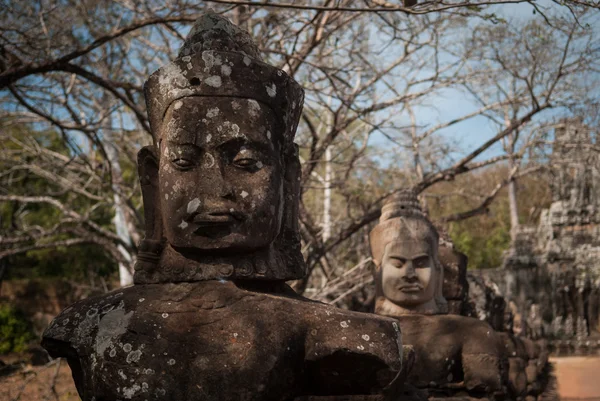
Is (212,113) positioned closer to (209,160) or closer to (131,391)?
(209,160)

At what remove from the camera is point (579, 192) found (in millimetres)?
19844

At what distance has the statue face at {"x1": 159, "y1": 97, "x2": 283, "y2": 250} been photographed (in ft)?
9.06

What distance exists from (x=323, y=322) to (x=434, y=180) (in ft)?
25.5

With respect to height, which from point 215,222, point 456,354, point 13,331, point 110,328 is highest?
point 215,222

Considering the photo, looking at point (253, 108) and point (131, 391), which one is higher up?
point (253, 108)

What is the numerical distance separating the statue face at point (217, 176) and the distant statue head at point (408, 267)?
245cm

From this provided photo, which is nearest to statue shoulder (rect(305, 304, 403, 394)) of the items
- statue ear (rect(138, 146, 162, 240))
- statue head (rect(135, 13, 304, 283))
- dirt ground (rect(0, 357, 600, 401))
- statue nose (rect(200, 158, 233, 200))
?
statue head (rect(135, 13, 304, 283))

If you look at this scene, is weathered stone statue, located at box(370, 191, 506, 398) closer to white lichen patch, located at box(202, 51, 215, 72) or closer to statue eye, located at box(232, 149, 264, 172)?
statue eye, located at box(232, 149, 264, 172)

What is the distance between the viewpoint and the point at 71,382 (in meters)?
10.9

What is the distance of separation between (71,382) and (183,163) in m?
9.31

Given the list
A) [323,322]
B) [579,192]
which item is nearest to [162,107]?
[323,322]

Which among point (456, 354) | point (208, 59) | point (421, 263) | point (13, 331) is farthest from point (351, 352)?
point (13, 331)

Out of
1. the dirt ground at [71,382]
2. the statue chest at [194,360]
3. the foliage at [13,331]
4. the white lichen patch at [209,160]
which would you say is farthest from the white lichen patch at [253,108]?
the foliage at [13,331]

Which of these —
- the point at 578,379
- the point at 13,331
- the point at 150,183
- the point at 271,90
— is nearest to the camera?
→ the point at 271,90
